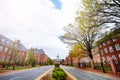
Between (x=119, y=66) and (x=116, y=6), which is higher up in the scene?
(x=116, y=6)

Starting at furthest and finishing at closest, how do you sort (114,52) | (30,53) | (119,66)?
(30,53) < (114,52) < (119,66)

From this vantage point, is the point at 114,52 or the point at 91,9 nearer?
the point at 91,9

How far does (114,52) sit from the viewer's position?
1458 inches

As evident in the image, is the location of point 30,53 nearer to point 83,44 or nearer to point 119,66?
point 83,44

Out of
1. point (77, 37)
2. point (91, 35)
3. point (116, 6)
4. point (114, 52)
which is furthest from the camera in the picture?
point (114, 52)

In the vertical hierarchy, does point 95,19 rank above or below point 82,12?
below

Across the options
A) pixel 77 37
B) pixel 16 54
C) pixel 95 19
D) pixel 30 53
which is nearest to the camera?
pixel 95 19

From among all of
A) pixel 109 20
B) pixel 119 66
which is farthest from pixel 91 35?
pixel 109 20

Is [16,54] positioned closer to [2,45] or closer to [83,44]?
[2,45]

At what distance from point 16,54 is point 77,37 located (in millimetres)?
20589

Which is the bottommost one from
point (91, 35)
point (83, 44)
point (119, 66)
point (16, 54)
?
point (119, 66)

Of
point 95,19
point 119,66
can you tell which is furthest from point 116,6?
point 119,66

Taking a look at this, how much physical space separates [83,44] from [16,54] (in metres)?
22.0

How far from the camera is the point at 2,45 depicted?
1762 inches
